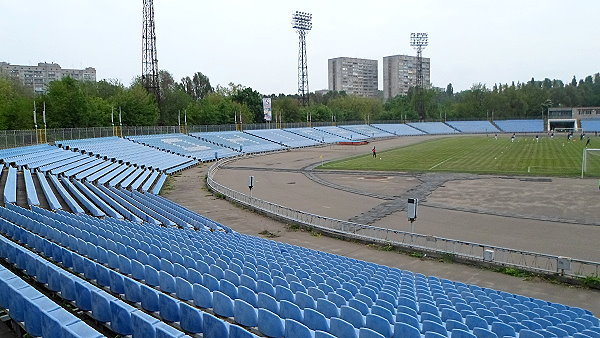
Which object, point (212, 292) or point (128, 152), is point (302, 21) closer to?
point (128, 152)

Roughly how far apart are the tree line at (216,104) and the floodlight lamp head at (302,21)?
62.3ft

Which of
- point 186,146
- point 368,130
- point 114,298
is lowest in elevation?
point 114,298

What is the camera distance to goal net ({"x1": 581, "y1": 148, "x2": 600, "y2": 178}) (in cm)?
4012

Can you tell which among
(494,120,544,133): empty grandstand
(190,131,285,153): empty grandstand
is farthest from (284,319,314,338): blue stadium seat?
(494,120,544,133): empty grandstand

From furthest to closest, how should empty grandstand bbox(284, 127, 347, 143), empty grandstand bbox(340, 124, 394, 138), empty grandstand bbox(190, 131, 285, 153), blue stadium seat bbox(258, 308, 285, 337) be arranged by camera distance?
empty grandstand bbox(340, 124, 394, 138), empty grandstand bbox(284, 127, 347, 143), empty grandstand bbox(190, 131, 285, 153), blue stadium seat bbox(258, 308, 285, 337)

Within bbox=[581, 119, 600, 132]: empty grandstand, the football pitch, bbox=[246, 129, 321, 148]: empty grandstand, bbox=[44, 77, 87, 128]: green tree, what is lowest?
the football pitch

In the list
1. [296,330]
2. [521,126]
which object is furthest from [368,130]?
[296,330]

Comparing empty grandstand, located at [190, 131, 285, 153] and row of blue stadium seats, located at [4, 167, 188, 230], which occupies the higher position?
empty grandstand, located at [190, 131, 285, 153]

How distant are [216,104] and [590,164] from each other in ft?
254

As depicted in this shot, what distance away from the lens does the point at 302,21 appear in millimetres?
111375

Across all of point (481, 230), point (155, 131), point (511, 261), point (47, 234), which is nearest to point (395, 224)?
point (481, 230)

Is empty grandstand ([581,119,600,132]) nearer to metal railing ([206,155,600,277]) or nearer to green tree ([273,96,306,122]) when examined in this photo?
green tree ([273,96,306,122])

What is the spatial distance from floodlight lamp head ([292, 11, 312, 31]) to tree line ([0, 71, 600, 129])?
18990mm

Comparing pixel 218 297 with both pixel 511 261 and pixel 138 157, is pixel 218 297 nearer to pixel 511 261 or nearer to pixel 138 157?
pixel 511 261
